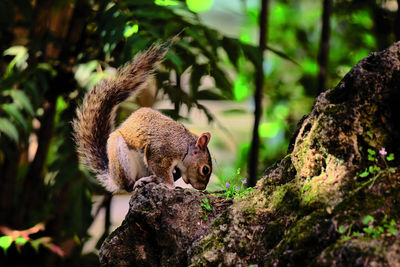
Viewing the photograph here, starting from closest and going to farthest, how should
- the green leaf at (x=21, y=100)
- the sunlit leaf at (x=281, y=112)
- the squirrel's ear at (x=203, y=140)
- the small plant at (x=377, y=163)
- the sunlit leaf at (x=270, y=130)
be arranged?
the small plant at (x=377, y=163) < the squirrel's ear at (x=203, y=140) < the green leaf at (x=21, y=100) < the sunlit leaf at (x=270, y=130) < the sunlit leaf at (x=281, y=112)

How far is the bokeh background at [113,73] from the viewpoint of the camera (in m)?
2.02

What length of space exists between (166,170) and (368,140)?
86cm

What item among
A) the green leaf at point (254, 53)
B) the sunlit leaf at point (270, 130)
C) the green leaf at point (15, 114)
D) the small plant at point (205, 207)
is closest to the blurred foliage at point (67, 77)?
the green leaf at point (15, 114)

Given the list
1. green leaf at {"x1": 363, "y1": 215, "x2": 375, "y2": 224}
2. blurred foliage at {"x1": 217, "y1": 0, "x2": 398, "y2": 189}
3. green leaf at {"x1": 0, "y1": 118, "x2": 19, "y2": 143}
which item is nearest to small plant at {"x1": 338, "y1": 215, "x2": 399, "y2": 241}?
green leaf at {"x1": 363, "y1": 215, "x2": 375, "y2": 224}

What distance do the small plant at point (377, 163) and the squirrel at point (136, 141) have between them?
82cm

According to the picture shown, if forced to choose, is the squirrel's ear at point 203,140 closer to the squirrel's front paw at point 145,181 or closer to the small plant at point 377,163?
the squirrel's front paw at point 145,181

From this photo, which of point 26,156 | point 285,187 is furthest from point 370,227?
point 26,156

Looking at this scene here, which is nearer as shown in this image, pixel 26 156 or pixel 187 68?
pixel 187 68

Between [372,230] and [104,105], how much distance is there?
1221mm

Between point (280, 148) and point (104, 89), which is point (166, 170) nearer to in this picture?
point (104, 89)

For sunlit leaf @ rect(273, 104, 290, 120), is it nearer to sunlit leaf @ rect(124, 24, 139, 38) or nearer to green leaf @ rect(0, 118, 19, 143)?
sunlit leaf @ rect(124, 24, 139, 38)

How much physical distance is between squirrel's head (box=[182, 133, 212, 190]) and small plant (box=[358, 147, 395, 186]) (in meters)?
0.86

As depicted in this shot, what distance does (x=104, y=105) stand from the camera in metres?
1.93

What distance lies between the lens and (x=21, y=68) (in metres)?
2.59
